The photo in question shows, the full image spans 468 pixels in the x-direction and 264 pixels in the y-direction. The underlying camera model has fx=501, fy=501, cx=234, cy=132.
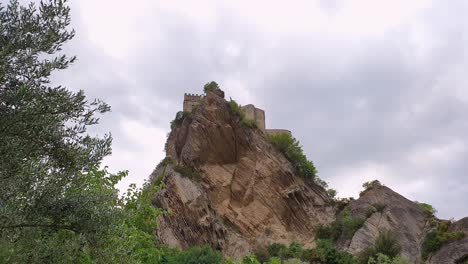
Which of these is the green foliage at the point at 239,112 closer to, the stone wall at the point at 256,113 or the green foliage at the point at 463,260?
the stone wall at the point at 256,113

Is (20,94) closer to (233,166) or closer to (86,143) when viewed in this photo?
(86,143)

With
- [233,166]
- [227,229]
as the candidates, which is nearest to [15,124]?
[227,229]

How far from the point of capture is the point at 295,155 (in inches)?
2188

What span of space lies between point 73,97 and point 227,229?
1546 inches

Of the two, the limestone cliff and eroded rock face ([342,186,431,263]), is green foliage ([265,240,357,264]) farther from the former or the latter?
eroded rock face ([342,186,431,263])

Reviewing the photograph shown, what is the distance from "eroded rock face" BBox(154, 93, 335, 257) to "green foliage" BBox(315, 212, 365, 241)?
1.56 metres

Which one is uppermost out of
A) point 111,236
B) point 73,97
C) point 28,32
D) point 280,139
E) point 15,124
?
point 280,139

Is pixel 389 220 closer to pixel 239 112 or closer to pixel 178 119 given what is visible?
pixel 239 112

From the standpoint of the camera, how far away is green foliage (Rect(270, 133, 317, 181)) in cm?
5497

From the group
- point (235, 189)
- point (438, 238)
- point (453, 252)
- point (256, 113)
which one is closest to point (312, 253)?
point (438, 238)

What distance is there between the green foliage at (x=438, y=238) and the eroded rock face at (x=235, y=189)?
461 inches

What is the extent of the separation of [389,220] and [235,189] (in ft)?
52.8

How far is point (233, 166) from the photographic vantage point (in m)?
53.6

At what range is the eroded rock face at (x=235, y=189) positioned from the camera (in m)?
46.2
